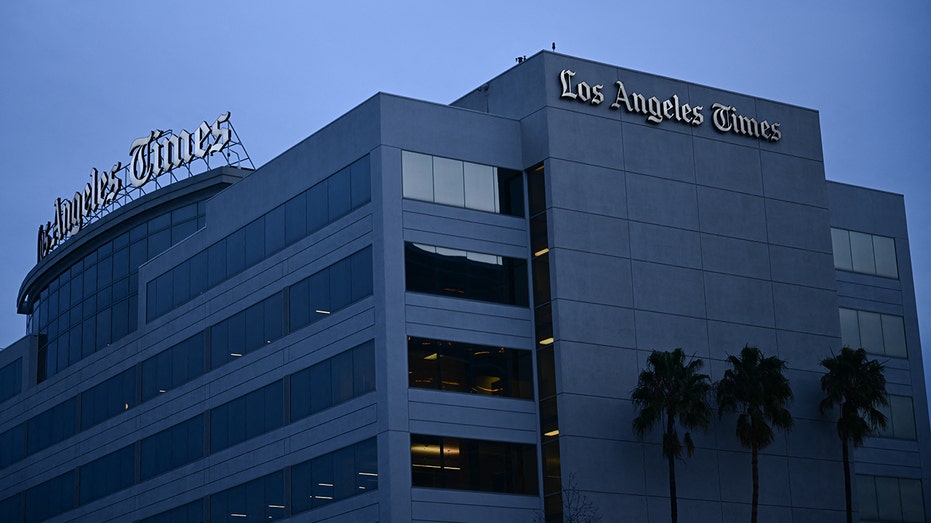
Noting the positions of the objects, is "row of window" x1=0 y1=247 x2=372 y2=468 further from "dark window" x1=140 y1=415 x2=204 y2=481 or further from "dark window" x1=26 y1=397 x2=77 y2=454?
"dark window" x1=140 y1=415 x2=204 y2=481

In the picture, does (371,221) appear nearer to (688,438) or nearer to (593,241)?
(593,241)

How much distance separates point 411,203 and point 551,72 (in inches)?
381

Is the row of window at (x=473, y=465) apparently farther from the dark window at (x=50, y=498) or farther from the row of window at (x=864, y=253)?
the dark window at (x=50, y=498)

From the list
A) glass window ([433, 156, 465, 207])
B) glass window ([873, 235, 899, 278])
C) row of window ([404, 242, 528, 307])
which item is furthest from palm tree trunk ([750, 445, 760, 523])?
glass window ([873, 235, 899, 278])

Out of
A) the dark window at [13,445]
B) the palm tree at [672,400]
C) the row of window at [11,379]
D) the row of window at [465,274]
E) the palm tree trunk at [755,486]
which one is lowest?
the palm tree trunk at [755,486]

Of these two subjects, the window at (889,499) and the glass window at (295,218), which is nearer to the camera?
the glass window at (295,218)

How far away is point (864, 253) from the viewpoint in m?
84.7

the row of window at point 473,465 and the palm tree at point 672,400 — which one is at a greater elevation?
the palm tree at point 672,400

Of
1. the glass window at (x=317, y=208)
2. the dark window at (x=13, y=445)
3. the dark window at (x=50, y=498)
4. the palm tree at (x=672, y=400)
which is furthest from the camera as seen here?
the dark window at (x=13, y=445)

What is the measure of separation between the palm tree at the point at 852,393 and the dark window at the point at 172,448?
33.6 meters

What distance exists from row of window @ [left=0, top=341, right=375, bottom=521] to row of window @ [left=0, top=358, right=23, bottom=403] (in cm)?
860

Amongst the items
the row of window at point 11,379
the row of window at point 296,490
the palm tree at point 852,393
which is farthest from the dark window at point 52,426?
the palm tree at point 852,393

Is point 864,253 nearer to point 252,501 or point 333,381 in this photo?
point 333,381

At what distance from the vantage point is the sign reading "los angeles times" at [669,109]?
70812 millimetres
